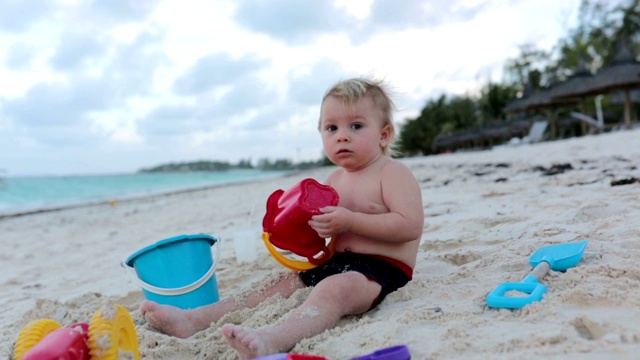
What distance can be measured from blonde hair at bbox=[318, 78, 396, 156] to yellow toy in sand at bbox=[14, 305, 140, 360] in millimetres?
1193

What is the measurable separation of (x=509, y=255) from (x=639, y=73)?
1307 centimetres

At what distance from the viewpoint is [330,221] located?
1.77 m

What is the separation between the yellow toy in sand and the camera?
1.19 m

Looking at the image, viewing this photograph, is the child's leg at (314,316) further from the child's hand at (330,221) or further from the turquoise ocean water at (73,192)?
the turquoise ocean water at (73,192)

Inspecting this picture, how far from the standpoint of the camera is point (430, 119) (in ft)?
121

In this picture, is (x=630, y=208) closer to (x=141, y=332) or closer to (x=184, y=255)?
(x=184, y=255)

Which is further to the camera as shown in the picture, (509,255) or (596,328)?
(509,255)

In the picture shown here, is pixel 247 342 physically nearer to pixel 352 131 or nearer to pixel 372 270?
pixel 372 270

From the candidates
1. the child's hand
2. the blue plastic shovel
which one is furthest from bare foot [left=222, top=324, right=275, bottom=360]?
the blue plastic shovel

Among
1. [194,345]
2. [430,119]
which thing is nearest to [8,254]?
[194,345]

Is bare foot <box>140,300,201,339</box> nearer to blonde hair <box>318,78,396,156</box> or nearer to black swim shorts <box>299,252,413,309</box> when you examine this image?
black swim shorts <box>299,252,413,309</box>

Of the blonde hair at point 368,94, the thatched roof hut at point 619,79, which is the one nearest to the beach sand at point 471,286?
the blonde hair at point 368,94

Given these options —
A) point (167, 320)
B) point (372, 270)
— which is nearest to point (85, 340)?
point (167, 320)

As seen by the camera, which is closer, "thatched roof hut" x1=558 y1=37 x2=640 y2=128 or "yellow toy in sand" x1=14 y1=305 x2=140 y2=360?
"yellow toy in sand" x1=14 y1=305 x2=140 y2=360
